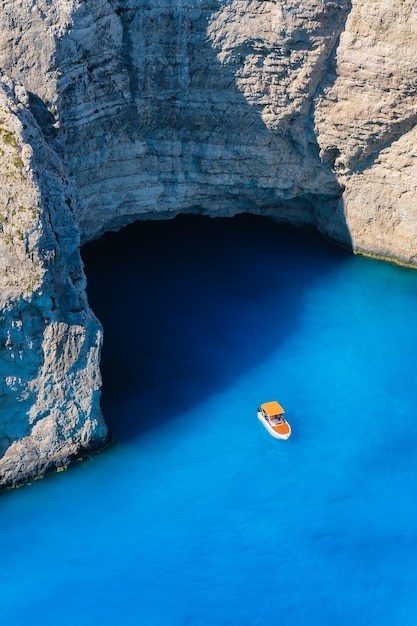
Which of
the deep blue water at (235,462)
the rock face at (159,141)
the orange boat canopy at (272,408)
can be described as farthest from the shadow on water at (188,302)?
the orange boat canopy at (272,408)

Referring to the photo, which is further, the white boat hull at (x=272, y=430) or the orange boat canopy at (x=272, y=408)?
the orange boat canopy at (x=272, y=408)

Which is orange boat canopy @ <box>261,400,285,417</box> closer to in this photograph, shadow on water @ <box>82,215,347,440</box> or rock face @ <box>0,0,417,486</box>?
shadow on water @ <box>82,215,347,440</box>

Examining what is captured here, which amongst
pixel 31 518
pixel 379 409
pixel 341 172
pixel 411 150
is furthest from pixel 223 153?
pixel 31 518

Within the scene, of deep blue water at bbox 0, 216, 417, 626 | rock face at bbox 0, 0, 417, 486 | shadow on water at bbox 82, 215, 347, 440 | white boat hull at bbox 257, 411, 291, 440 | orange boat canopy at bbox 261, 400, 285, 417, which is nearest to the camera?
deep blue water at bbox 0, 216, 417, 626

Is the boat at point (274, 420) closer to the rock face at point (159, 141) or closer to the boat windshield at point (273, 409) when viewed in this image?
the boat windshield at point (273, 409)

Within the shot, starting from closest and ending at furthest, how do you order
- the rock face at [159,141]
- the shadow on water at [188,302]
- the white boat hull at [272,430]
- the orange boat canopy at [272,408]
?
the rock face at [159,141] < the white boat hull at [272,430] < the orange boat canopy at [272,408] < the shadow on water at [188,302]

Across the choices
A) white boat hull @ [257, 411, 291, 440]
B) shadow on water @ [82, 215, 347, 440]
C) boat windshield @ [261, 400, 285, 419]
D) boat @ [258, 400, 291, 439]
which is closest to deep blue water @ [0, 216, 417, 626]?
shadow on water @ [82, 215, 347, 440]

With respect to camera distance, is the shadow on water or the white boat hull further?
the shadow on water

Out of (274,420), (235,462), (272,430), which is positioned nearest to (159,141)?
(274,420)

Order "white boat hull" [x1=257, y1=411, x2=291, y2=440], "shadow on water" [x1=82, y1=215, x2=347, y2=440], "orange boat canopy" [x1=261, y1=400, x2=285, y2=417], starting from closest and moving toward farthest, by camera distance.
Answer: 1. "white boat hull" [x1=257, y1=411, x2=291, y2=440]
2. "orange boat canopy" [x1=261, y1=400, x2=285, y2=417]
3. "shadow on water" [x1=82, y1=215, x2=347, y2=440]

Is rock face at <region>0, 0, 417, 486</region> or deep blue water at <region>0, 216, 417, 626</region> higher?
rock face at <region>0, 0, 417, 486</region>
